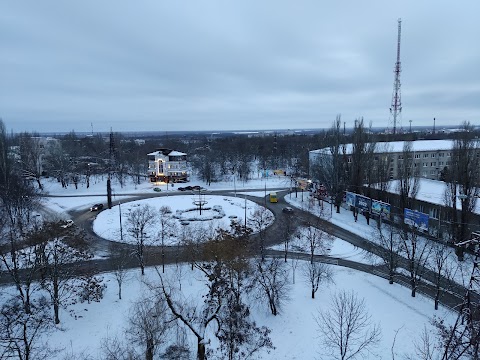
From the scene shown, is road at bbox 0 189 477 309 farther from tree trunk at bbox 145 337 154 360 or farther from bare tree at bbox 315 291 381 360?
tree trunk at bbox 145 337 154 360

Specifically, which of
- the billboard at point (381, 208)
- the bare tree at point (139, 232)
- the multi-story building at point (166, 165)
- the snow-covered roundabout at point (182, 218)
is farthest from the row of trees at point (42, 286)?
the multi-story building at point (166, 165)

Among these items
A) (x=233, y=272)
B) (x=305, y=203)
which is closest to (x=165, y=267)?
(x=233, y=272)

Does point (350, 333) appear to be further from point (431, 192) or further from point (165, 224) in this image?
point (431, 192)

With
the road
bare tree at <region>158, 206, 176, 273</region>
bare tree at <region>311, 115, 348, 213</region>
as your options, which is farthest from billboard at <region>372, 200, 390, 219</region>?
bare tree at <region>158, 206, 176, 273</region>

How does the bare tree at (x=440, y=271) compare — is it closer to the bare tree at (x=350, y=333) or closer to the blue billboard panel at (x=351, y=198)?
the bare tree at (x=350, y=333)

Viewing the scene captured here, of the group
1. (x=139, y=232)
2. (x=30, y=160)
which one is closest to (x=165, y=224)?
(x=139, y=232)
